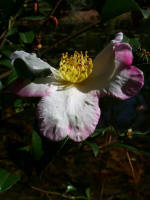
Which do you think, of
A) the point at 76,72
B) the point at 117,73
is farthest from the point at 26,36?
the point at 117,73

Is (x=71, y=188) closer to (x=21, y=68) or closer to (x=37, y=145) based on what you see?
(x=37, y=145)

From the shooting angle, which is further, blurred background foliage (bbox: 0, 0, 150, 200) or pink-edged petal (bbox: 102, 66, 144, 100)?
blurred background foliage (bbox: 0, 0, 150, 200)

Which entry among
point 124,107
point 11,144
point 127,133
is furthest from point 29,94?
point 124,107

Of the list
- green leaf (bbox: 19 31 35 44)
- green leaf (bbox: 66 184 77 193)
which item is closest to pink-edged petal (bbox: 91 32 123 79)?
green leaf (bbox: 19 31 35 44)

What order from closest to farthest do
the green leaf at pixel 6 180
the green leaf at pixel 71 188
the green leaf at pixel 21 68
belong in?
the green leaf at pixel 21 68 < the green leaf at pixel 6 180 < the green leaf at pixel 71 188

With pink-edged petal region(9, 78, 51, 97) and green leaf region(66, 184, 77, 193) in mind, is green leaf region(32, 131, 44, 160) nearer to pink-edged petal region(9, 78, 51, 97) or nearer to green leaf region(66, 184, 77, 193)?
pink-edged petal region(9, 78, 51, 97)

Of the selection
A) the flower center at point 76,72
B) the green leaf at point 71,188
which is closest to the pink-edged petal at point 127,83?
the flower center at point 76,72

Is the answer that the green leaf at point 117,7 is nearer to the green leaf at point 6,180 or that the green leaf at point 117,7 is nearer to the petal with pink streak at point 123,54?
the petal with pink streak at point 123,54
